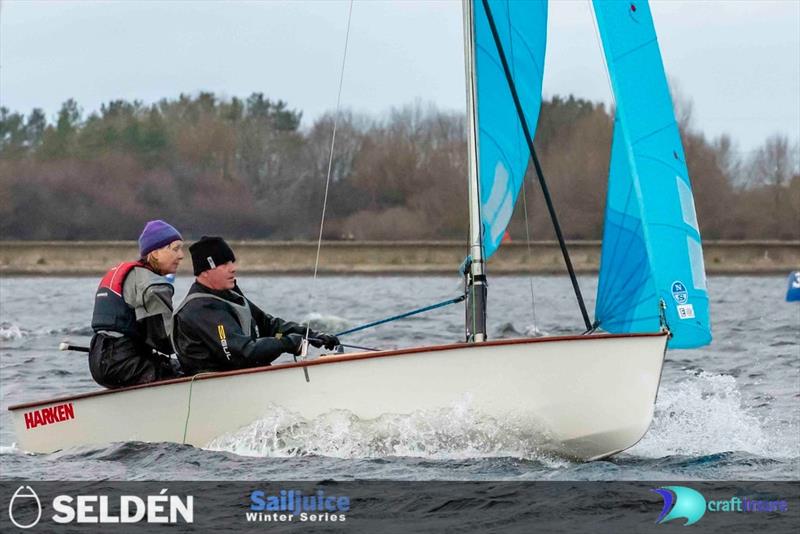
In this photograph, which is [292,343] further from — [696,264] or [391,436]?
[696,264]

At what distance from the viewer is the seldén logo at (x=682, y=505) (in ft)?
18.0

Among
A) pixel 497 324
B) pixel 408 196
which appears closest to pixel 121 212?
pixel 408 196

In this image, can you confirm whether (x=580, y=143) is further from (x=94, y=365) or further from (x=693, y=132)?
(x=94, y=365)

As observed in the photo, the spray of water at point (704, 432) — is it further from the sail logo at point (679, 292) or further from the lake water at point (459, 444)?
the sail logo at point (679, 292)

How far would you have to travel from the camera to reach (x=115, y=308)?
22.8 ft

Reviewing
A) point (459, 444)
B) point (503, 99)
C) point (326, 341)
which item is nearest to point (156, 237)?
point (326, 341)

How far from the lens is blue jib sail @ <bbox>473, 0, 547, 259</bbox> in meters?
7.27

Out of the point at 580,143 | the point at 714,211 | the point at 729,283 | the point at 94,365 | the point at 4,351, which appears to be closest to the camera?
the point at 94,365

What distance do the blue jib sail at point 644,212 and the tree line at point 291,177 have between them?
32.3 m

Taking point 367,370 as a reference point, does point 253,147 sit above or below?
above

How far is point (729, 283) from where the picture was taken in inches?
1367

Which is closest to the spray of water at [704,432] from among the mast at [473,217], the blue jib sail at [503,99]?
the mast at [473,217]

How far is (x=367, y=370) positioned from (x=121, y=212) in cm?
3827

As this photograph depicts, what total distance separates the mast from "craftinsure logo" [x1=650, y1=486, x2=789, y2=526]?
1238mm
